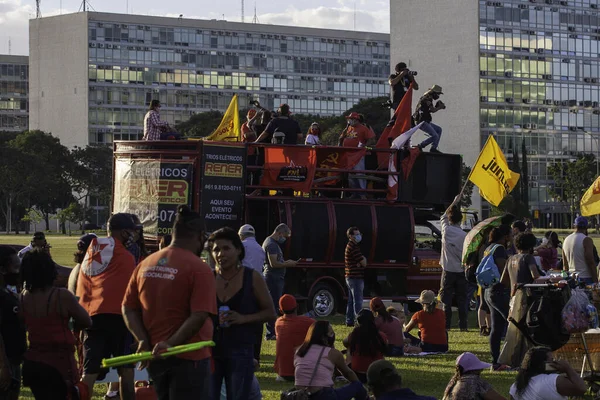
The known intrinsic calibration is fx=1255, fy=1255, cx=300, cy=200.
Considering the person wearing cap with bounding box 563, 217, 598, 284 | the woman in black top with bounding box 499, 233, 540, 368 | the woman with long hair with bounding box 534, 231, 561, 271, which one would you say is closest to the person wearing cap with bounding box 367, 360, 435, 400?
the woman in black top with bounding box 499, 233, 540, 368

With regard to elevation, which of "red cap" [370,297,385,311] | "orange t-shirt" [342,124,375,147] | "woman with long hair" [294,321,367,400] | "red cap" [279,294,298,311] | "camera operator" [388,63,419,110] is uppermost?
"camera operator" [388,63,419,110]

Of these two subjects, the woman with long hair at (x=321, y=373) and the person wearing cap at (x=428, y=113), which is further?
the person wearing cap at (x=428, y=113)

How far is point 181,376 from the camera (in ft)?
25.2

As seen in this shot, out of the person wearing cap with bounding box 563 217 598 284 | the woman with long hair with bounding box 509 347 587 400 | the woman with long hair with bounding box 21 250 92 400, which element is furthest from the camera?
the person wearing cap with bounding box 563 217 598 284

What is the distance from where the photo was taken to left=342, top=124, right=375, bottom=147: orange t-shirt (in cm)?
2427

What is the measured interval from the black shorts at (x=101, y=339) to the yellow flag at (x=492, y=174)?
44.2 ft

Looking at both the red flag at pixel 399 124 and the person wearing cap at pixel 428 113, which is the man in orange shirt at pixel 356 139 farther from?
the person wearing cap at pixel 428 113

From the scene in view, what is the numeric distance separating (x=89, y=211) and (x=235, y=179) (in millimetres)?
98578

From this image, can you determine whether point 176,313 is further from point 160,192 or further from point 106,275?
point 160,192

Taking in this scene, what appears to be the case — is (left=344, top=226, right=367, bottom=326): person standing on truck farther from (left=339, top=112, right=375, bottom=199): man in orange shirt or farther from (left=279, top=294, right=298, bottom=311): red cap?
(left=279, top=294, right=298, bottom=311): red cap

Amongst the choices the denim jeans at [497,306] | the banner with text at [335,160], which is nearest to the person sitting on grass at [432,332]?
the denim jeans at [497,306]

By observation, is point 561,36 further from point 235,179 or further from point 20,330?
point 20,330

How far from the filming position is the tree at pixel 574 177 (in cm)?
11394

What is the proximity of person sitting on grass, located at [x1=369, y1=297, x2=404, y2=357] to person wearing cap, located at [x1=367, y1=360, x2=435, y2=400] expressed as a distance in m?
6.36
